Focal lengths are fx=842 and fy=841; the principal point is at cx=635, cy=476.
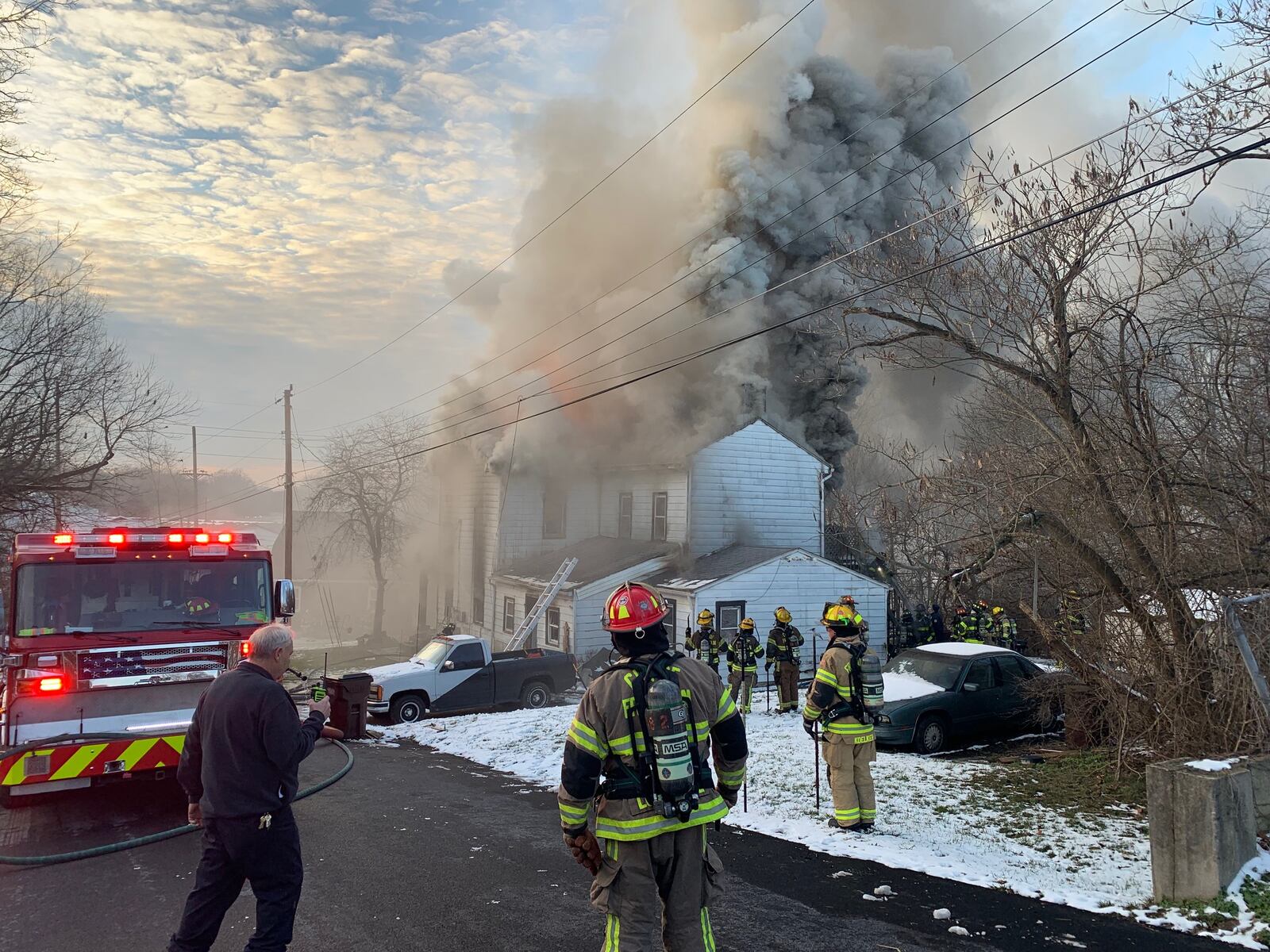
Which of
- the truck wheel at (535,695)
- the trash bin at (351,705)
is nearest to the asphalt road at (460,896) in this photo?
the trash bin at (351,705)

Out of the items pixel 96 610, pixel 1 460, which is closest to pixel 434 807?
pixel 96 610

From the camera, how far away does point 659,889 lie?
348 cm

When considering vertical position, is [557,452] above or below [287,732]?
above

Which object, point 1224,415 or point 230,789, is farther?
point 1224,415

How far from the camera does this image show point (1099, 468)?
7.14m

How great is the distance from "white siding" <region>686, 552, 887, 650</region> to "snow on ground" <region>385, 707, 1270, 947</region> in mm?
9305

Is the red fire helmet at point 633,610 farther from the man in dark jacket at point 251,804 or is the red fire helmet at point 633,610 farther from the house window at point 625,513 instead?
the house window at point 625,513

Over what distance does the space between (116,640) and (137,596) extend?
48 cm

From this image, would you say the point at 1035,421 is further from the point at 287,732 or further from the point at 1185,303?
the point at 287,732

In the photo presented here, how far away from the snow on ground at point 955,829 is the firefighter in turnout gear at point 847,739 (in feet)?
0.61

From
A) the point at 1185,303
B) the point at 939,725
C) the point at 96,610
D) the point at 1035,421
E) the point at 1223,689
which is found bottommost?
the point at 939,725

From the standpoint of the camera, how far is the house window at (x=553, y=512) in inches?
1086

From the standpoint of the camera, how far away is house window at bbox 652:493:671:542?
23.5 meters

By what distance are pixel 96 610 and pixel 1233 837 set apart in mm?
8431
